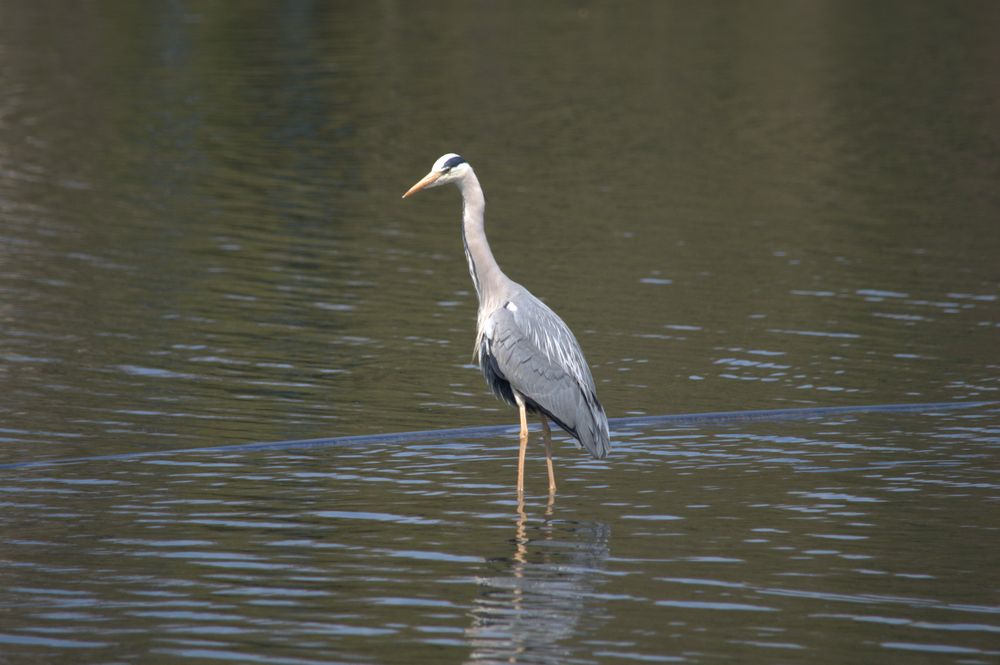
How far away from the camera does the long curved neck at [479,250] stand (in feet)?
38.5

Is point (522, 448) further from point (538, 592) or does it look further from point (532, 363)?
point (538, 592)

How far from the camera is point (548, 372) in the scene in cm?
1136

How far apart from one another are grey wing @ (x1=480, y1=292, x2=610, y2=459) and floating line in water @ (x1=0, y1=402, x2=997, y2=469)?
4.50 feet

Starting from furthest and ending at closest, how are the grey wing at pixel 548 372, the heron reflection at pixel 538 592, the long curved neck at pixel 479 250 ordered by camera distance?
the long curved neck at pixel 479 250, the grey wing at pixel 548 372, the heron reflection at pixel 538 592

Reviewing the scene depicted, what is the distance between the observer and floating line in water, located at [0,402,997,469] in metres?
12.0

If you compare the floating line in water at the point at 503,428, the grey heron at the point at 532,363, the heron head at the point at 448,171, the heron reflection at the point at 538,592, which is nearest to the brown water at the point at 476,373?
the heron reflection at the point at 538,592

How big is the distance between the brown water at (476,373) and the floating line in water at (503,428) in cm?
18

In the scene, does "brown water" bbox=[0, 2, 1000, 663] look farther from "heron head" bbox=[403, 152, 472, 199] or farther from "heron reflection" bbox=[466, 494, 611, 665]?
"heron head" bbox=[403, 152, 472, 199]

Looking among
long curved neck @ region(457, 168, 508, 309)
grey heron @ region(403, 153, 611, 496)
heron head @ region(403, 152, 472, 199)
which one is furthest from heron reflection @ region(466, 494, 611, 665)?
heron head @ region(403, 152, 472, 199)

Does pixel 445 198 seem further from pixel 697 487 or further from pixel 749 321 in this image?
pixel 697 487

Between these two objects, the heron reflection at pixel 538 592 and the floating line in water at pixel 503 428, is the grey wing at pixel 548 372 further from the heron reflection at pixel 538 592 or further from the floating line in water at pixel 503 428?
the floating line in water at pixel 503 428

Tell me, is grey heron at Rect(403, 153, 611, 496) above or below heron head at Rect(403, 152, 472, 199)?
below

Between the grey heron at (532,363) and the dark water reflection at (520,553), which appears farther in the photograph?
the grey heron at (532,363)

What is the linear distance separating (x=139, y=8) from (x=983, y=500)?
145ft
